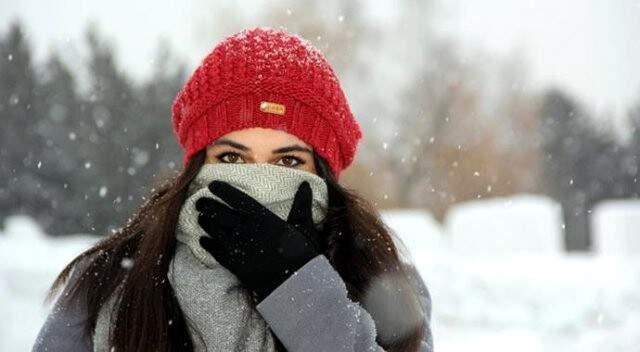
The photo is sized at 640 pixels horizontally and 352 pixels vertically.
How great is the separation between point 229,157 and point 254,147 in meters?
0.07

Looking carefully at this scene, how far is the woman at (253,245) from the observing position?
176 cm

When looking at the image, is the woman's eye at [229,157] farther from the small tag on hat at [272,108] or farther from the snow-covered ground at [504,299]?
the snow-covered ground at [504,299]

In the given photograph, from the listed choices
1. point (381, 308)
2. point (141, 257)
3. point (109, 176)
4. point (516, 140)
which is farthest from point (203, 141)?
point (516, 140)

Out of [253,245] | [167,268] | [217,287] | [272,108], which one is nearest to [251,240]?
[253,245]

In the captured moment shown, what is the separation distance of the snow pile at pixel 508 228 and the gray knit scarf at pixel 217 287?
12.2m

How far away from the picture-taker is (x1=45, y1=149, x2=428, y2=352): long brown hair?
1.83 m

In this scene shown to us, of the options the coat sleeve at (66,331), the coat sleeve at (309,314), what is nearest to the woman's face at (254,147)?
the coat sleeve at (309,314)

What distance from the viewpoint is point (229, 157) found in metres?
2.04

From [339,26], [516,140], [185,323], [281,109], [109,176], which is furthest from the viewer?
[516,140]

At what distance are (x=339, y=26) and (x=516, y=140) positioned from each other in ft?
35.5

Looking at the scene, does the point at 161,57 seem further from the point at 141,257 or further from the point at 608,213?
the point at 141,257

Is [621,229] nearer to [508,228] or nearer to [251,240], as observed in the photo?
[508,228]

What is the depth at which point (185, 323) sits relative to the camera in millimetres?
1871

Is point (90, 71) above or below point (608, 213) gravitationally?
above
